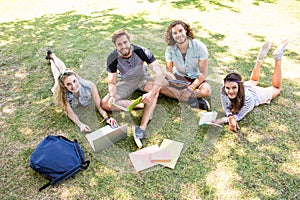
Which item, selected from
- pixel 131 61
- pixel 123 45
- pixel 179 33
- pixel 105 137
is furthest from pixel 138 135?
pixel 179 33

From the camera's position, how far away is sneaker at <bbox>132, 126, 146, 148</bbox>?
116 inches

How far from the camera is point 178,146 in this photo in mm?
2947

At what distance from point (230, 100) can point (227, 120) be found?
243 mm

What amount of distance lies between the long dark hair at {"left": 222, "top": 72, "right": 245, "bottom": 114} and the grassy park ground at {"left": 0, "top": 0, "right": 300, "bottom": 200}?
0.25 meters

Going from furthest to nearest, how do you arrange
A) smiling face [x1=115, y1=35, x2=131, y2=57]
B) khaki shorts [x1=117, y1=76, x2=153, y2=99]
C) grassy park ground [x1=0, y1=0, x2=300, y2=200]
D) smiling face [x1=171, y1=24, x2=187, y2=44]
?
khaki shorts [x1=117, y1=76, x2=153, y2=99] → smiling face [x1=171, y1=24, x2=187, y2=44] → smiling face [x1=115, y1=35, x2=131, y2=57] → grassy park ground [x1=0, y1=0, x2=300, y2=200]

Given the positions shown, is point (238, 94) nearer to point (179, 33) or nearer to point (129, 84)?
point (179, 33)

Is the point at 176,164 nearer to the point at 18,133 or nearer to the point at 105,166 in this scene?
the point at 105,166

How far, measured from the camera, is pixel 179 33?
10.7 feet

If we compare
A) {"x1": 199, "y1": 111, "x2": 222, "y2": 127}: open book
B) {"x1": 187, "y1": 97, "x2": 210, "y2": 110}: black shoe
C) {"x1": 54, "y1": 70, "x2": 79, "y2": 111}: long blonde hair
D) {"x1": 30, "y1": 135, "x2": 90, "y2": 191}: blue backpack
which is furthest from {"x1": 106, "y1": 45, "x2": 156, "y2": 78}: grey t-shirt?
{"x1": 30, "y1": 135, "x2": 90, "y2": 191}: blue backpack

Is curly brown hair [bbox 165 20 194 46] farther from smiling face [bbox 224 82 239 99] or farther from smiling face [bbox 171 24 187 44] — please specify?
smiling face [bbox 224 82 239 99]

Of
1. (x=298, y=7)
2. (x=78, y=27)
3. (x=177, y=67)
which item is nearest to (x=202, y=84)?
(x=177, y=67)

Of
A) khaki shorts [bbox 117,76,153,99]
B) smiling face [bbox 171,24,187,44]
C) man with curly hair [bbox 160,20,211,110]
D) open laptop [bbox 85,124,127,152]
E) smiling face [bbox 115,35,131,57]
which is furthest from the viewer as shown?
khaki shorts [bbox 117,76,153,99]

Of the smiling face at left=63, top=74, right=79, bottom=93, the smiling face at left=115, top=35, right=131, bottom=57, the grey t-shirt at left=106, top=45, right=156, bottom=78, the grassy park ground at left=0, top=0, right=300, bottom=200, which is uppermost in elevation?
the smiling face at left=115, top=35, right=131, bottom=57

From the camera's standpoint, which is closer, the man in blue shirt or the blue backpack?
the blue backpack
